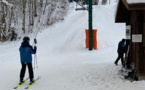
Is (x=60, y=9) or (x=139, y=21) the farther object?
(x=60, y=9)

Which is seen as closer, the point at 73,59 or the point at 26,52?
the point at 26,52

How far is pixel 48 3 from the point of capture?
1396 inches

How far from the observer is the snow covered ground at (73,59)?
7156 millimetres

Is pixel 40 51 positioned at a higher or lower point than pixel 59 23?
lower

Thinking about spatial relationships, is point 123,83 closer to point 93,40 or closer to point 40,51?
Answer: point 93,40

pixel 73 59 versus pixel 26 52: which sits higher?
pixel 26 52

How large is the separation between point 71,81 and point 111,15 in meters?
20.3

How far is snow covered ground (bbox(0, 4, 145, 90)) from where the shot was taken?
7.16m

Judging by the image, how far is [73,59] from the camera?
12984 mm

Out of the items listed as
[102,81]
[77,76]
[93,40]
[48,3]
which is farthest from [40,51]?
[48,3]

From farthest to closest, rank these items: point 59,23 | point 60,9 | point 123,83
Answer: point 60,9 < point 59,23 < point 123,83

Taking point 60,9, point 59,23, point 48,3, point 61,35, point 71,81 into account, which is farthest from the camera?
point 48,3

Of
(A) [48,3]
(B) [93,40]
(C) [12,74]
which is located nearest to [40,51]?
(B) [93,40]

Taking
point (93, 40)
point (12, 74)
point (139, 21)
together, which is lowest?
point (12, 74)
